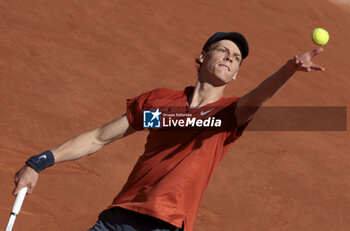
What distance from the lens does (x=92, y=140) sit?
3.93m

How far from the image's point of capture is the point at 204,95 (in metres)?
3.73

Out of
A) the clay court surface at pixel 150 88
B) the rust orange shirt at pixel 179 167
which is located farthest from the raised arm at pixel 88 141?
the clay court surface at pixel 150 88

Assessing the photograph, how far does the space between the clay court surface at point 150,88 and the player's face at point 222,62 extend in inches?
139

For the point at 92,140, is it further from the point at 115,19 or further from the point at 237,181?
the point at 115,19

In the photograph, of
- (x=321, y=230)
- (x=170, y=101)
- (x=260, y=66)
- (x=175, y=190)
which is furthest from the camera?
(x=260, y=66)

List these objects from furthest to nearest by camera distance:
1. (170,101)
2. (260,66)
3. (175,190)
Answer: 1. (260,66)
2. (170,101)
3. (175,190)

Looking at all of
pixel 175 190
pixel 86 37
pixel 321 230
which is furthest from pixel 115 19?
pixel 175 190

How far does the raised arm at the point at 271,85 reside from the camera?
3.02 meters

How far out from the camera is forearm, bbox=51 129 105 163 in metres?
3.83

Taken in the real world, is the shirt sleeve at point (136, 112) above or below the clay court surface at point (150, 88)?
below

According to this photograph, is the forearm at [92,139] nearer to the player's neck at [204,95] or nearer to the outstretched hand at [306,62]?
the player's neck at [204,95]

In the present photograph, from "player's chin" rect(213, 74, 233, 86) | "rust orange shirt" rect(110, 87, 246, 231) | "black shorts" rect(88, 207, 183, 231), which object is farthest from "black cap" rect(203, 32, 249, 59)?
"black shorts" rect(88, 207, 183, 231)

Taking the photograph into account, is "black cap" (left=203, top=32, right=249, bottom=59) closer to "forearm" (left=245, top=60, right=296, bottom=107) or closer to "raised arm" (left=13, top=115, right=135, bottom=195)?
"forearm" (left=245, top=60, right=296, bottom=107)

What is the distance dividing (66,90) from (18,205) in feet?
17.6
